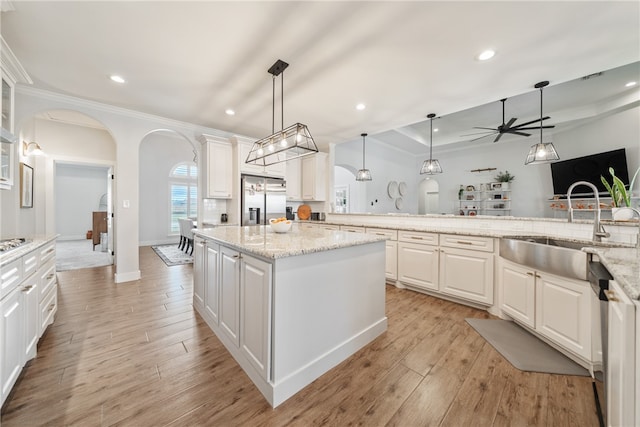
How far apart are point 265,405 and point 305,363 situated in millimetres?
313

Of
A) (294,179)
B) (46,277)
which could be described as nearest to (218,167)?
(294,179)

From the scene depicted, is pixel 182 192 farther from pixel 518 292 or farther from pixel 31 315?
pixel 518 292

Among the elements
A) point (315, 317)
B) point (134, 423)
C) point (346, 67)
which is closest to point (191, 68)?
point (346, 67)

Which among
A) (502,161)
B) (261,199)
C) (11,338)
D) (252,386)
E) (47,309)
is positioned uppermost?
(502,161)

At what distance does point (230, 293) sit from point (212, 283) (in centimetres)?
44

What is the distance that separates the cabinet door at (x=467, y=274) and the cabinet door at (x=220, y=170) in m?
3.70

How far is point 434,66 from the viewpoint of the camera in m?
2.51

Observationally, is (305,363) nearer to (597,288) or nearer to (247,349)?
(247,349)

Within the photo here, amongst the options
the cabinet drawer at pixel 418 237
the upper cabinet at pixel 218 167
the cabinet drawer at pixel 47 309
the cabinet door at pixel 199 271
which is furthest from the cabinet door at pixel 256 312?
the upper cabinet at pixel 218 167

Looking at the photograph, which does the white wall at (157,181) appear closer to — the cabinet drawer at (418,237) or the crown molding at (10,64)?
the crown molding at (10,64)

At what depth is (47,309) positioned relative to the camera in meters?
2.06

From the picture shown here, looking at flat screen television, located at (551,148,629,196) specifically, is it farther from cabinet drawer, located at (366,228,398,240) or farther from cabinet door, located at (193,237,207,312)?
cabinet door, located at (193,237,207,312)

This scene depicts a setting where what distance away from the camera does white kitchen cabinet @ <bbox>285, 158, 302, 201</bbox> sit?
5504 millimetres

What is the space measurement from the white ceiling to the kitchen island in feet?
5.71
